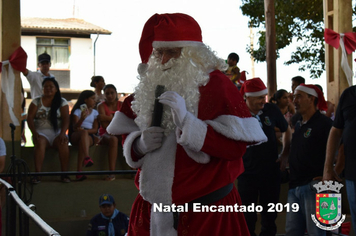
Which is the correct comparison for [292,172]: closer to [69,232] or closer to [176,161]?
Result: [176,161]

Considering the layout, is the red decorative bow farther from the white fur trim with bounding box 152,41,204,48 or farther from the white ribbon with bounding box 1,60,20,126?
the white fur trim with bounding box 152,41,204,48

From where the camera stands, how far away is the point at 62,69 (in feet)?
96.8

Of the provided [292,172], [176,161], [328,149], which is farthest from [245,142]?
[292,172]

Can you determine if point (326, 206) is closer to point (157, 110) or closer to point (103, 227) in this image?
point (157, 110)

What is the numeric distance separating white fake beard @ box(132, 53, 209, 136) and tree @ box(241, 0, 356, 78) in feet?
40.6

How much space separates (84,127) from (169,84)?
191 inches

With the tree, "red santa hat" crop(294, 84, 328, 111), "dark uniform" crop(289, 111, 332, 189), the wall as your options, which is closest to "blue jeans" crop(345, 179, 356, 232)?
"dark uniform" crop(289, 111, 332, 189)

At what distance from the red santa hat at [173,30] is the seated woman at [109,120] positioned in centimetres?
458

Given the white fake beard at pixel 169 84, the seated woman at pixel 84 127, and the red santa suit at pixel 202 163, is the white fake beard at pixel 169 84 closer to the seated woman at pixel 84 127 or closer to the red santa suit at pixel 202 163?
the red santa suit at pixel 202 163

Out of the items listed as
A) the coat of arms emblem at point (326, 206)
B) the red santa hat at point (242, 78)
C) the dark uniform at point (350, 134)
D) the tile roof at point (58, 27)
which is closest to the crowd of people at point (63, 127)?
the red santa hat at point (242, 78)

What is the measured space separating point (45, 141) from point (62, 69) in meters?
23.5

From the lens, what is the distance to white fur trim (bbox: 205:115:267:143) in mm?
2443

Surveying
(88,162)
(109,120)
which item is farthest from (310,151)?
(109,120)

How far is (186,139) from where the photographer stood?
2373mm
